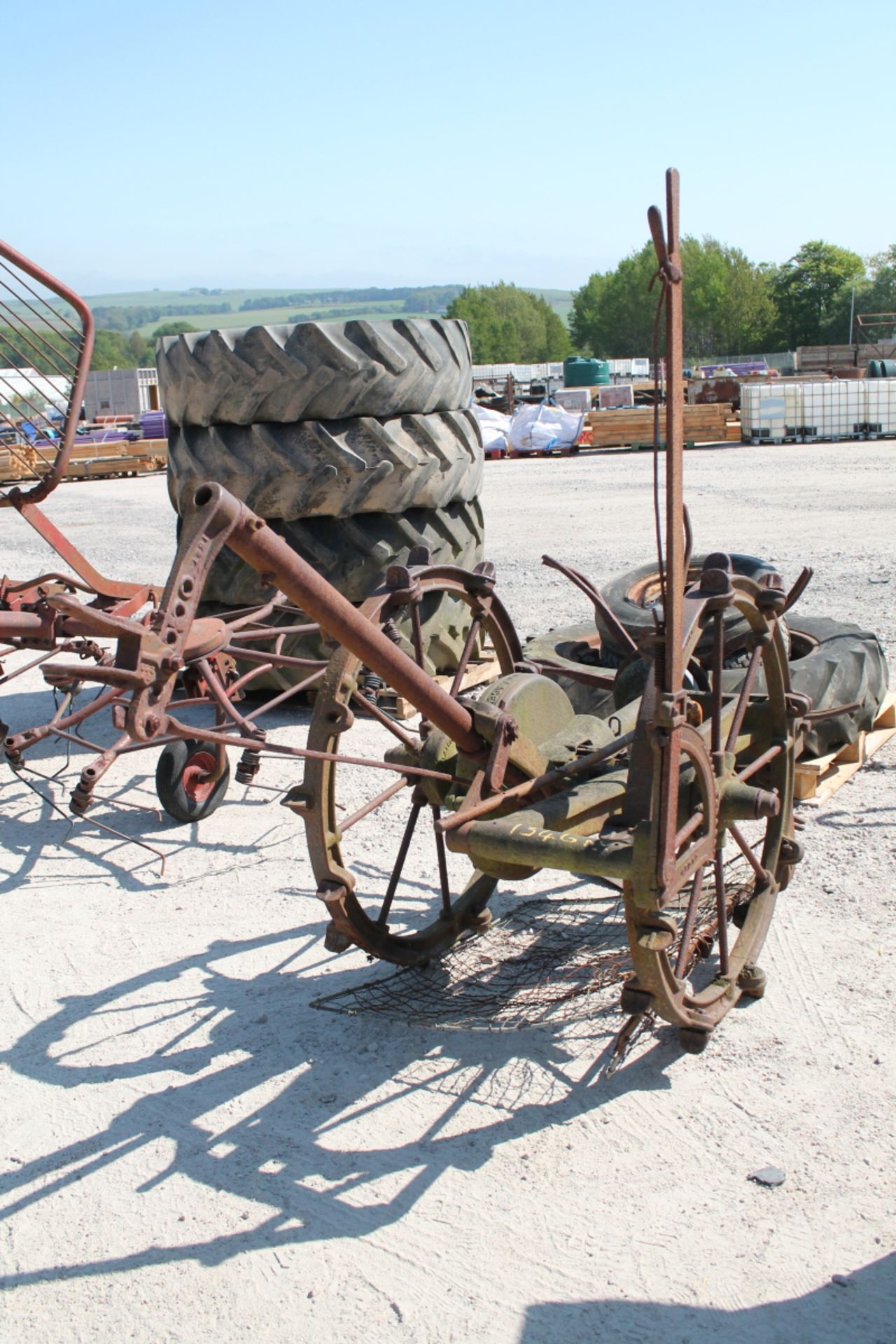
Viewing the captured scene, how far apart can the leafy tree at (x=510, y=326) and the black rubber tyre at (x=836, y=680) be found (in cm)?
8014

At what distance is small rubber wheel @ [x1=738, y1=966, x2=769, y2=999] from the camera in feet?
10.2

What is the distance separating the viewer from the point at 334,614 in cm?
256

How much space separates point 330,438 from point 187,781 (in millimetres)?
1763

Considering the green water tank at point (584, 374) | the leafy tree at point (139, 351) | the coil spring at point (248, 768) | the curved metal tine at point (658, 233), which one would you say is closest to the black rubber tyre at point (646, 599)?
the coil spring at point (248, 768)

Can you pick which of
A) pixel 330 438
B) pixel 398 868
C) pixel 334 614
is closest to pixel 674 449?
pixel 334 614

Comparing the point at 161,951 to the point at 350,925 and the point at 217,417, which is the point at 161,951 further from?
the point at 217,417

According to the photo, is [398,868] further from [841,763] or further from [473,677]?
[473,677]

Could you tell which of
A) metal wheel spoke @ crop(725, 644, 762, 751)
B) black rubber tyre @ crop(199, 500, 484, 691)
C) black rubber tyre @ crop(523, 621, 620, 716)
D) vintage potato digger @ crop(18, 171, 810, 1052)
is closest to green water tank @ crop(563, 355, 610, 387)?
black rubber tyre @ crop(199, 500, 484, 691)

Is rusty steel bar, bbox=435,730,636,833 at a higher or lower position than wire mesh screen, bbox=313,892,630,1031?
higher

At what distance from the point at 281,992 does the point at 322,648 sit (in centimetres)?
265

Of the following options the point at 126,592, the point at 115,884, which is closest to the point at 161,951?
the point at 115,884

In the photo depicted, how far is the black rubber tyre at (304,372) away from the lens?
17.7 ft

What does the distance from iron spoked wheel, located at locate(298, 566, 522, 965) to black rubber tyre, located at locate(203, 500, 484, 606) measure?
1.50 metres

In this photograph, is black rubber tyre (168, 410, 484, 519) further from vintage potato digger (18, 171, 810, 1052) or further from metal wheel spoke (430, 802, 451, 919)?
metal wheel spoke (430, 802, 451, 919)
